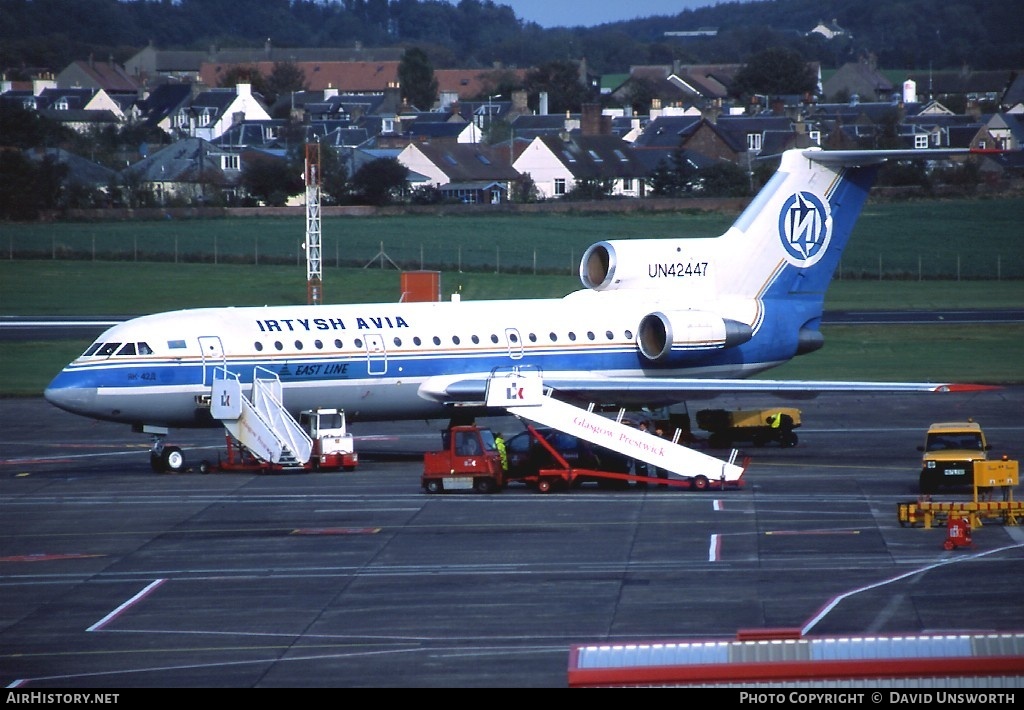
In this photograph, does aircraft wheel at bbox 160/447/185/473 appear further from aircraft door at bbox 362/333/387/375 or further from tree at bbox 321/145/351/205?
tree at bbox 321/145/351/205

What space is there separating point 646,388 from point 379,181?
266 feet

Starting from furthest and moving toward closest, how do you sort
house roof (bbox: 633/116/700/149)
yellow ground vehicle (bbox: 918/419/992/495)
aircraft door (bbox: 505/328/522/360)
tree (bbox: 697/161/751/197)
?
house roof (bbox: 633/116/700/149) < tree (bbox: 697/161/751/197) < aircraft door (bbox: 505/328/522/360) < yellow ground vehicle (bbox: 918/419/992/495)

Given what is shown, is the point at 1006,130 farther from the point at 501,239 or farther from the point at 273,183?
the point at 273,183

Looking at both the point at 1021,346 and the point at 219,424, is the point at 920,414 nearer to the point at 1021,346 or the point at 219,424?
the point at 1021,346

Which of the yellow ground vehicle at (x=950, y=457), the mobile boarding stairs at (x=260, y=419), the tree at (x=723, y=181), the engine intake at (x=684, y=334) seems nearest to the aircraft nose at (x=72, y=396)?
the mobile boarding stairs at (x=260, y=419)

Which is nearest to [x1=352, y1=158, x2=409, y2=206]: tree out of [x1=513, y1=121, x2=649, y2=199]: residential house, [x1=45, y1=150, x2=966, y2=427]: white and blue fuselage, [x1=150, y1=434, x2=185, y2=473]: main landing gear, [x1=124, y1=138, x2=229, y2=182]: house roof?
[x1=124, y1=138, x2=229, y2=182]: house roof

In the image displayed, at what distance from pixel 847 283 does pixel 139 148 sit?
88544mm

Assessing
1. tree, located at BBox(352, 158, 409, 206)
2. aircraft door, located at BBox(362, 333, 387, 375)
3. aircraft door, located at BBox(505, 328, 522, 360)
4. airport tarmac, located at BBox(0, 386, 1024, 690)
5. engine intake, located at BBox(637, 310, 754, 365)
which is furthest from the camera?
tree, located at BBox(352, 158, 409, 206)

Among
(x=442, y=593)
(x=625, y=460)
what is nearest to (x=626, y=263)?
(x=625, y=460)

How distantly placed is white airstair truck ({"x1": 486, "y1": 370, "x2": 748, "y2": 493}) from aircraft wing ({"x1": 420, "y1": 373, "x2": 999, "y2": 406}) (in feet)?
8.61

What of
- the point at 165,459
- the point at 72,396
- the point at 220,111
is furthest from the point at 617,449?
the point at 220,111

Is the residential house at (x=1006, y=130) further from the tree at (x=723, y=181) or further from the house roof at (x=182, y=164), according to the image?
the house roof at (x=182, y=164)

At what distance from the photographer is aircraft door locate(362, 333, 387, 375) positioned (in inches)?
1535

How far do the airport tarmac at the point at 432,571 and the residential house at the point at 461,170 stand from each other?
9620cm
